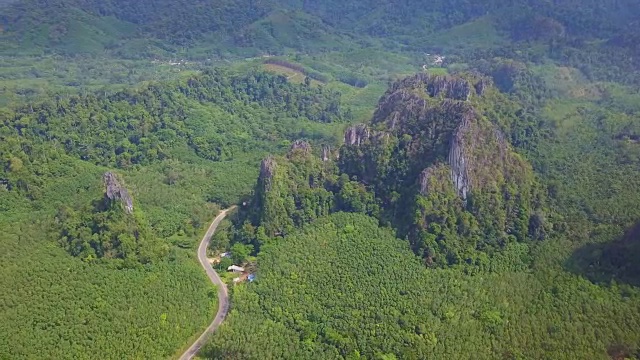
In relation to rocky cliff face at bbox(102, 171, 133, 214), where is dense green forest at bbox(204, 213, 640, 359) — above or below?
below

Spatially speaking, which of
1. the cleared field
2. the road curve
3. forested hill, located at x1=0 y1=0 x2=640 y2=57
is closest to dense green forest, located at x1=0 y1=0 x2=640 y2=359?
the road curve

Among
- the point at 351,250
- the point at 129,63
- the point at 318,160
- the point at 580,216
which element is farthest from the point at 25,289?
the point at 129,63

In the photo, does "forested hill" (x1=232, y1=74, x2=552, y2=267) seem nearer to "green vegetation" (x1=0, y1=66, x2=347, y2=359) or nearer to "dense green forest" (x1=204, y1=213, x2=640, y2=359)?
"dense green forest" (x1=204, y1=213, x2=640, y2=359)

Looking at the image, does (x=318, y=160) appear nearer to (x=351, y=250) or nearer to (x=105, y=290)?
(x=351, y=250)

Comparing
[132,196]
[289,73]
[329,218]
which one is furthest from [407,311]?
[289,73]

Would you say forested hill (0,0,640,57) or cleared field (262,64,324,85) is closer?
cleared field (262,64,324,85)

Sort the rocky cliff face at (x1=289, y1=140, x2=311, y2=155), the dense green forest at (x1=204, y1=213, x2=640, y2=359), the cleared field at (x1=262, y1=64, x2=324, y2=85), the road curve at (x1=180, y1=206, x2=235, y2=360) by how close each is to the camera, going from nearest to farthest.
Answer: the dense green forest at (x1=204, y1=213, x2=640, y2=359), the road curve at (x1=180, y1=206, x2=235, y2=360), the rocky cliff face at (x1=289, y1=140, x2=311, y2=155), the cleared field at (x1=262, y1=64, x2=324, y2=85)

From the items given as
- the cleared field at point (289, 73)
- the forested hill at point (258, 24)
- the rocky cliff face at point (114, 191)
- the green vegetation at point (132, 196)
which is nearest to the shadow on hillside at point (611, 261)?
the green vegetation at point (132, 196)
